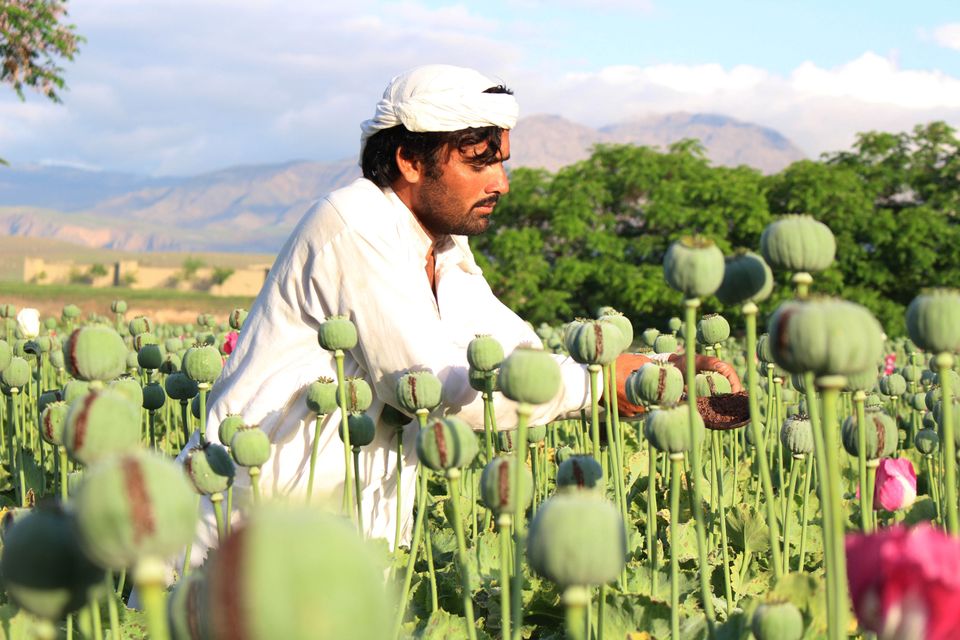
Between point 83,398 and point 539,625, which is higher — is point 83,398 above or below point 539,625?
above

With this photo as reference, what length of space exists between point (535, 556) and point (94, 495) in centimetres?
36

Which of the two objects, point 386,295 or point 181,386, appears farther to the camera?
point 181,386

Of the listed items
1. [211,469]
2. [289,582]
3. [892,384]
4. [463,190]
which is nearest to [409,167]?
[463,190]

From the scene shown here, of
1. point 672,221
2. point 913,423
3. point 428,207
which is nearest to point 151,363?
point 428,207

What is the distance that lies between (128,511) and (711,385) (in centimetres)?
154

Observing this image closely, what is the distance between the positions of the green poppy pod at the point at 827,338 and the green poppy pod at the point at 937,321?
206 millimetres

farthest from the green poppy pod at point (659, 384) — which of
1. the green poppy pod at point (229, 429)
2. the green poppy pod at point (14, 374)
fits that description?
the green poppy pod at point (14, 374)

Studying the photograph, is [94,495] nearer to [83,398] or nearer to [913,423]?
[83,398]

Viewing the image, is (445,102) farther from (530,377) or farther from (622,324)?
(530,377)

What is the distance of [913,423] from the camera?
146 inches

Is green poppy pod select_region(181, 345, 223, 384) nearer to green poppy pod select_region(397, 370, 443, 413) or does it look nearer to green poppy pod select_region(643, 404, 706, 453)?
green poppy pod select_region(397, 370, 443, 413)

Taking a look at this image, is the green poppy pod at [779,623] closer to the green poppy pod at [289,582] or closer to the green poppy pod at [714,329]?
the green poppy pod at [289,582]

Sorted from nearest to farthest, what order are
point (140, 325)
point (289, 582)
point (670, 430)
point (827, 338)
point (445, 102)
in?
point (289, 582) < point (827, 338) < point (670, 430) < point (445, 102) < point (140, 325)

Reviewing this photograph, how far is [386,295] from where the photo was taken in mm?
2178
